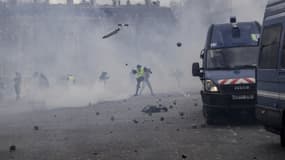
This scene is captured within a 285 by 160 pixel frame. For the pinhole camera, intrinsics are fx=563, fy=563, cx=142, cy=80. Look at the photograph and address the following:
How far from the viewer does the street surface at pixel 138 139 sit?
9.59m

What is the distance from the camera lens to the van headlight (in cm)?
1316

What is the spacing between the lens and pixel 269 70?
32.8ft

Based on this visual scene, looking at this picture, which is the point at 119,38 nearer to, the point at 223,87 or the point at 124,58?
the point at 124,58

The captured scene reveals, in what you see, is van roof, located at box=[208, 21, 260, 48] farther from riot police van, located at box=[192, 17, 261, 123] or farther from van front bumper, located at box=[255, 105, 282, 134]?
Result: van front bumper, located at box=[255, 105, 282, 134]

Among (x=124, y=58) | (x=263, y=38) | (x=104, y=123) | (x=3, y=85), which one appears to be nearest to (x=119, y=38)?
(x=124, y=58)

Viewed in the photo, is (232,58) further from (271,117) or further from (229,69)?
(271,117)

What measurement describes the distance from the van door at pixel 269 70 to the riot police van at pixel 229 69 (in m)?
2.32

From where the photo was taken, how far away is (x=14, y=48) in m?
53.5

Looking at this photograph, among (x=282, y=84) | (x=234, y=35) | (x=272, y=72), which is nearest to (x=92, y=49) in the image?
(x=234, y=35)

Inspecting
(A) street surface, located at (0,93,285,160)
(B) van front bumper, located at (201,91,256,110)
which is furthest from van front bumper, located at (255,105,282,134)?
(B) van front bumper, located at (201,91,256,110)

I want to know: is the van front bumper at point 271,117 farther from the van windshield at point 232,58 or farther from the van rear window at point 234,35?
the van rear window at point 234,35

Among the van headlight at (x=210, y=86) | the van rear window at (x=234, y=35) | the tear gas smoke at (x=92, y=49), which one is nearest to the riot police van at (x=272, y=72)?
the van headlight at (x=210, y=86)

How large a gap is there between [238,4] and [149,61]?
24.1 meters

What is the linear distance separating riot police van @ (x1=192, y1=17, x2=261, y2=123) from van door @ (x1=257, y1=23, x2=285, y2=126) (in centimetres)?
232
